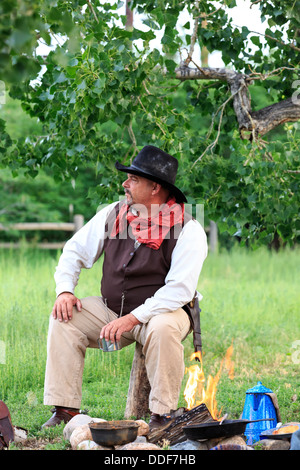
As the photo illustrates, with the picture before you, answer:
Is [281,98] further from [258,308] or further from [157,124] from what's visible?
[258,308]

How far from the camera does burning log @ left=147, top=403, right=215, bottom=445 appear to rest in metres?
3.38

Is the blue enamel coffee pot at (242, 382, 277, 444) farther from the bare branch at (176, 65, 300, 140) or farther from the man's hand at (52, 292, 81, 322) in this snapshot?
the bare branch at (176, 65, 300, 140)

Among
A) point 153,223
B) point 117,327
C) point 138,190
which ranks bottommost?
point 117,327

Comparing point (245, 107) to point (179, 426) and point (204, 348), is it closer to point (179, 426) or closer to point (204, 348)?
point (204, 348)

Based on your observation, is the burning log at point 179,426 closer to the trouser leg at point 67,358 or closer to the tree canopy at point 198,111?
the trouser leg at point 67,358

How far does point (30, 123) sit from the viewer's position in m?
16.4

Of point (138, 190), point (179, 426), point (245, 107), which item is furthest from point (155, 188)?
point (179, 426)

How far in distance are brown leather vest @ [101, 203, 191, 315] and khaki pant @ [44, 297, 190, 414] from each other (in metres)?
0.14

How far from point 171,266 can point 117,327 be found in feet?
1.58

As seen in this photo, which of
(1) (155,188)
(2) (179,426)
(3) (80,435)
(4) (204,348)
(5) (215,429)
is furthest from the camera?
(4) (204,348)

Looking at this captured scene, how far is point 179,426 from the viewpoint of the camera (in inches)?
135

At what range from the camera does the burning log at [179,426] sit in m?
3.38

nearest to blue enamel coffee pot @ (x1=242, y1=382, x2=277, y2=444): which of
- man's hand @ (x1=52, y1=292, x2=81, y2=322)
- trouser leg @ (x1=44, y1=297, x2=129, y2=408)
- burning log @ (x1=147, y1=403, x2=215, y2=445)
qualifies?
burning log @ (x1=147, y1=403, x2=215, y2=445)
